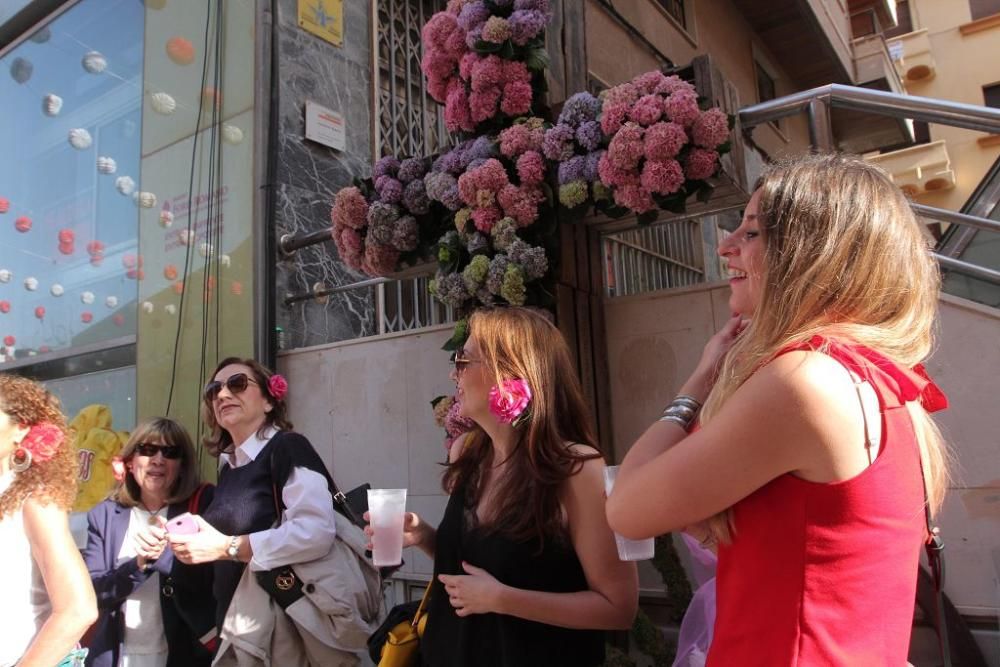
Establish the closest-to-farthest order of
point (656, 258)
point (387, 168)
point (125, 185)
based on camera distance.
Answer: point (387, 168) < point (125, 185) < point (656, 258)

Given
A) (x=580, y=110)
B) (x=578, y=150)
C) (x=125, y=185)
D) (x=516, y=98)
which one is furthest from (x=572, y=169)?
(x=125, y=185)

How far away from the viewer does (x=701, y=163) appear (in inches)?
112

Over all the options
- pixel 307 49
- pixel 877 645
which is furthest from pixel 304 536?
pixel 307 49

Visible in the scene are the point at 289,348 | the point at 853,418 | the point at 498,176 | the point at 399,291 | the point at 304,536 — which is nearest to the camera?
the point at 853,418

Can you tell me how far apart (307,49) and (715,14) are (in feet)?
19.3

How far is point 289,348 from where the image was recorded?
5348 mm

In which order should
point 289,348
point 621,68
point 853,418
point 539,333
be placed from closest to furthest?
1. point 853,418
2. point 539,333
3. point 289,348
4. point 621,68

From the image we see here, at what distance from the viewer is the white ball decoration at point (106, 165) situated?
687cm

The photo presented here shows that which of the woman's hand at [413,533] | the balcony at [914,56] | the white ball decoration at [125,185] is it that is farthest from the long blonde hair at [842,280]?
the balcony at [914,56]

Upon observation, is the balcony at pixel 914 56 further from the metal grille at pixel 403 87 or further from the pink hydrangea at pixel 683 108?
the pink hydrangea at pixel 683 108

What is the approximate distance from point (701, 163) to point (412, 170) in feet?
4.75

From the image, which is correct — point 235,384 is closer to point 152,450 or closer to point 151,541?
point 152,450

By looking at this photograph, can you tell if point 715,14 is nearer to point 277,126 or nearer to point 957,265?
point 277,126

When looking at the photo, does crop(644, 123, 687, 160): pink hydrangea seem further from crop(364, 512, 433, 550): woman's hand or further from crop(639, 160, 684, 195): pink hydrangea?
crop(364, 512, 433, 550): woman's hand
